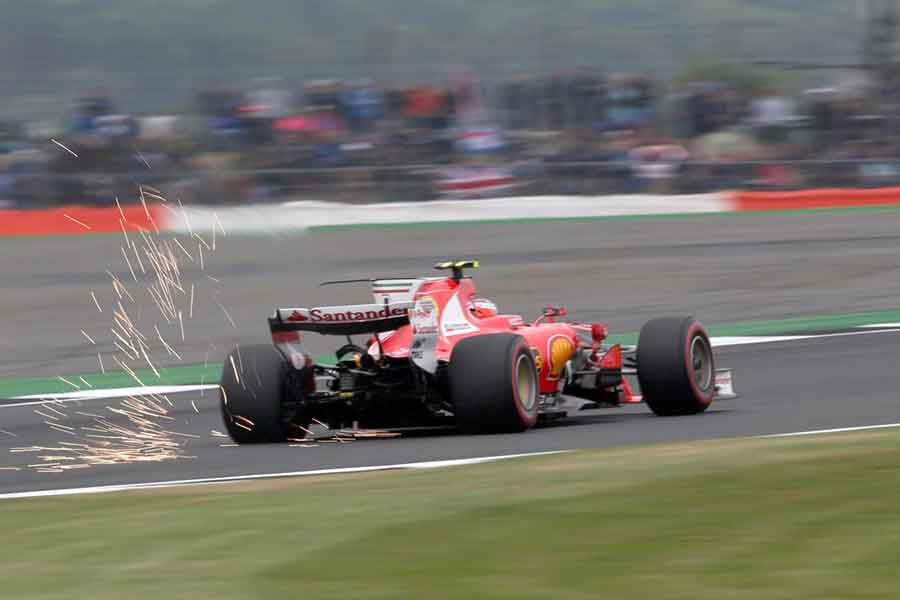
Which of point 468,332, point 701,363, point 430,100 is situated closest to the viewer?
point 468,332

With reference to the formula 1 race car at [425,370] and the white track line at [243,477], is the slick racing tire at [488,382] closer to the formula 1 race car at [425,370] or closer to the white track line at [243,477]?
the formula 1 race car at [425,370]

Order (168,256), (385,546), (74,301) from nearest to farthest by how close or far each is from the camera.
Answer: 1. (385,546)
2. (74,301)
3. (168,256)

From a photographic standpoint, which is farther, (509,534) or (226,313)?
(226,313)

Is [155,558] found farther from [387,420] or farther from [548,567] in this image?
[387,420]

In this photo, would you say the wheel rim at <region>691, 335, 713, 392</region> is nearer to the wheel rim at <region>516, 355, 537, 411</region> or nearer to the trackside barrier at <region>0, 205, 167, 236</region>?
the wheel rim at <region>516, 355, 537, 411</region>

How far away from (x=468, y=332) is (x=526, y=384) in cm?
53

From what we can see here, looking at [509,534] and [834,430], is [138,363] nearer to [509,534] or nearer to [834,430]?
[834,430]

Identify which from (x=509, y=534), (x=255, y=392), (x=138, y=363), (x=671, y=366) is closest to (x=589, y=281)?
(x=138, y=363)

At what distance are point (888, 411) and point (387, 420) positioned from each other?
305cm

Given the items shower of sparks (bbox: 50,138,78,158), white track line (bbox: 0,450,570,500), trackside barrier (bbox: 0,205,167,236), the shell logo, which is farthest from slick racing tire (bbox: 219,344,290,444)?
shower of sparks (bbox: 50,138,78,158)

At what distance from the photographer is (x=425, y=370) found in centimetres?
933

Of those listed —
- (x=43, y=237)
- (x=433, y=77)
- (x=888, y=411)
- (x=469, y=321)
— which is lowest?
(x=888, y=411)

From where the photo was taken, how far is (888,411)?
977 cm

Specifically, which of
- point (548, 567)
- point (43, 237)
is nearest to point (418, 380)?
point (548, 567)
